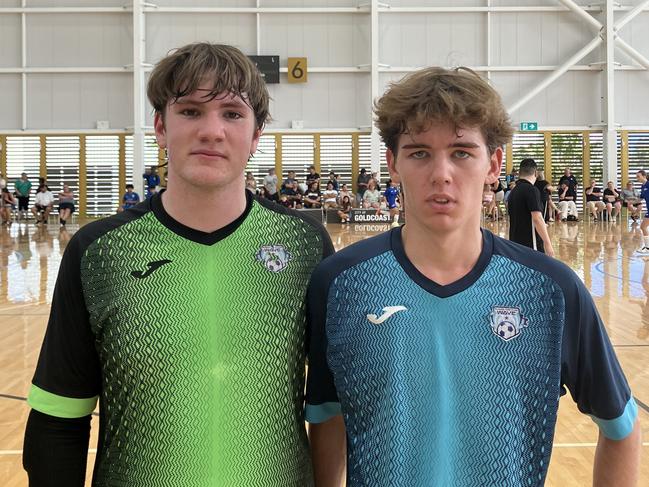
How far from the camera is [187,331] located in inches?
71.1

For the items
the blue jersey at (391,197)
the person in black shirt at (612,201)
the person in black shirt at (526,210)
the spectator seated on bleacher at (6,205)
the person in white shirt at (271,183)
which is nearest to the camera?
the person in black shirt at (526,210)

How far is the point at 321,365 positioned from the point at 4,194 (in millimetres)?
26450

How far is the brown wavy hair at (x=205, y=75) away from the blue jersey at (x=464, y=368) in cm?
51

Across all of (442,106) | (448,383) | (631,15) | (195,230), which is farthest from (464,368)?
(631,15)

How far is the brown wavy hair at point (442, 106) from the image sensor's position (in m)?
1.73

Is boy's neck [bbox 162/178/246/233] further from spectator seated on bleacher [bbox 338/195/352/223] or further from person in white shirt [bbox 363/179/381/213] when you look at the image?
person in white shirt [bbox 363/179/381/213]

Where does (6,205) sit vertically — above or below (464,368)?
above

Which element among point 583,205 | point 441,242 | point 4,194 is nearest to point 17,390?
point 441,242

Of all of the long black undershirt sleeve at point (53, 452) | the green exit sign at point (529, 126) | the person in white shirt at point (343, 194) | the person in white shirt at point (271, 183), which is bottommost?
the long black undershirt sleeve at point (53, 452)

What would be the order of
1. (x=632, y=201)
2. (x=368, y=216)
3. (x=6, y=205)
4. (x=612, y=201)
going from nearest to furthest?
(x=368, y=216) → (x=6, y=205) → (x=612, y=201) → (x=632, y=201)

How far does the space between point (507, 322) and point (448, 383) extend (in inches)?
7.7

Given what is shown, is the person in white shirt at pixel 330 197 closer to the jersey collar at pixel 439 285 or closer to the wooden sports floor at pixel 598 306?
the wooden sports floor at pixel 598 306

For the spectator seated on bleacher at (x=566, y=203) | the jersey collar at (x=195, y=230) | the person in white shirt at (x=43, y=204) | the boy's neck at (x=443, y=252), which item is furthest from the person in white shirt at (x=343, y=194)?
the boy's neck at (x=443, y=252)

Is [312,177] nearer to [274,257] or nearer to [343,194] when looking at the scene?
[343,194]
